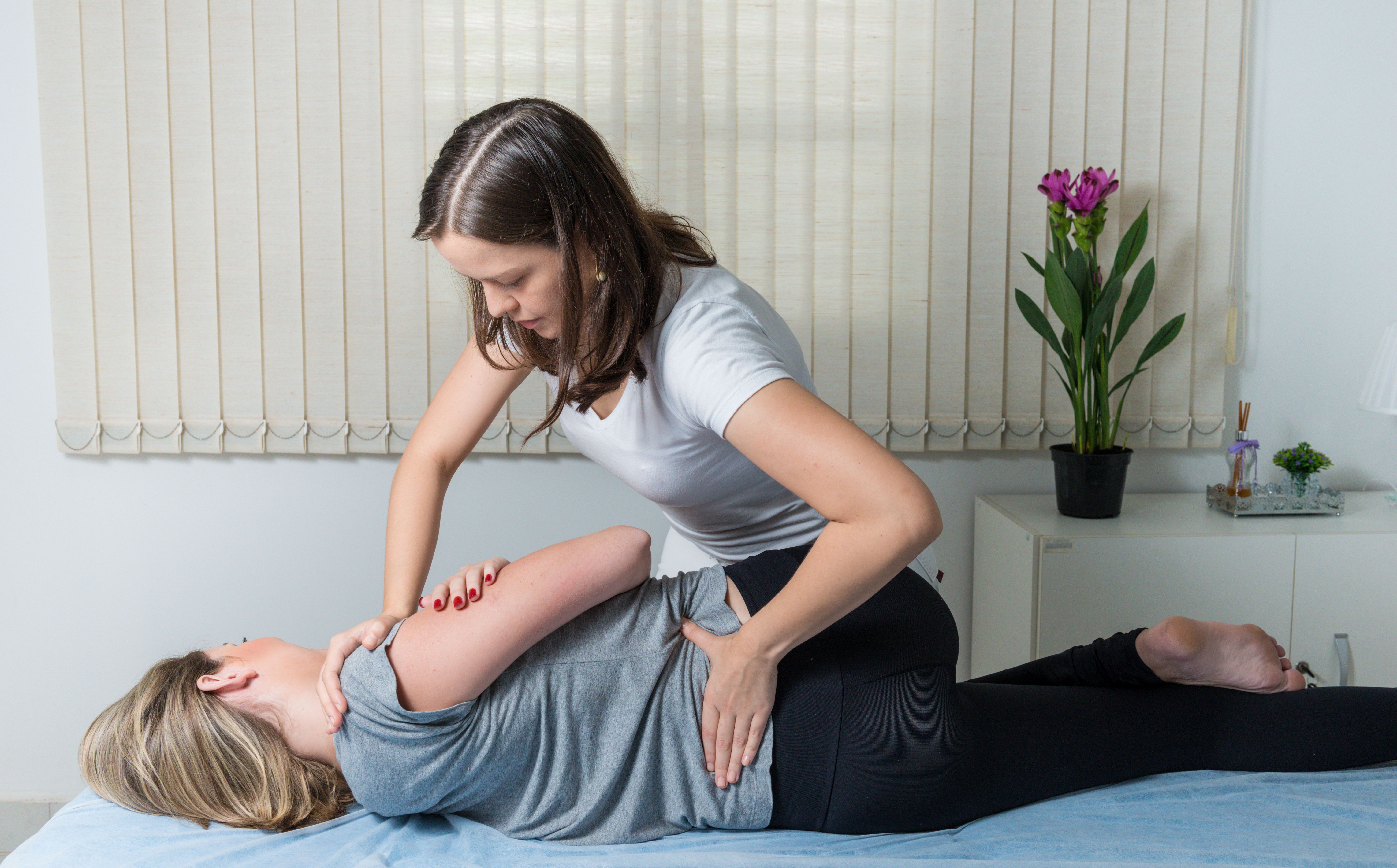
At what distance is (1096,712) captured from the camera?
116cm

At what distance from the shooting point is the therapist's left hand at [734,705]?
39.5 inches

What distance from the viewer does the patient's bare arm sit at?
0.97 m

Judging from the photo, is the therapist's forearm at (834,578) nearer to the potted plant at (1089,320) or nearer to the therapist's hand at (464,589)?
the therapist's hand at (464,589)

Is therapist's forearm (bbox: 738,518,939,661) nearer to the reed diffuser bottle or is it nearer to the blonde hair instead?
the blonde hair

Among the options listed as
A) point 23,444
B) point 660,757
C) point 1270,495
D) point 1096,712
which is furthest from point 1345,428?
point 23,444

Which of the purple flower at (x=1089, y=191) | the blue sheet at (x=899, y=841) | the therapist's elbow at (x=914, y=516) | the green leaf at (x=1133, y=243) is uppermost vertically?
the purple flower at (x=1089, y=191)

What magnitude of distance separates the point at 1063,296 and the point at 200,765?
5.31 ft

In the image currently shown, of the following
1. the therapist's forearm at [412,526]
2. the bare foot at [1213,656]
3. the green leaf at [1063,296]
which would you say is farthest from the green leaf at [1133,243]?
the therapist's forearm at [412,526]

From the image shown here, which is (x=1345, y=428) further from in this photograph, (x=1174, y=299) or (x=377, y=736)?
(x=377, y=736)

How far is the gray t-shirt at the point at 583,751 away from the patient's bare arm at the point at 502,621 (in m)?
0.04

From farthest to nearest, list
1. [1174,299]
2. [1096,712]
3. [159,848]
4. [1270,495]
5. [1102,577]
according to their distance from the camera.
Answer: [1174,299]
[1270,495]
[1102,577]
[1096,712]
[159,848]

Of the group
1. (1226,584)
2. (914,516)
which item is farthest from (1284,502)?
(914,516)

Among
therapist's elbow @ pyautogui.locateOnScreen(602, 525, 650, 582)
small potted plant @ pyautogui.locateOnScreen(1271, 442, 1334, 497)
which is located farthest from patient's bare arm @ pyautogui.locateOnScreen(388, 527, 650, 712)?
small potted plant @ pyautogui.locateOnScreen(1271, 442, 1334, 497)

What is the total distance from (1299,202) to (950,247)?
2.63 feet
